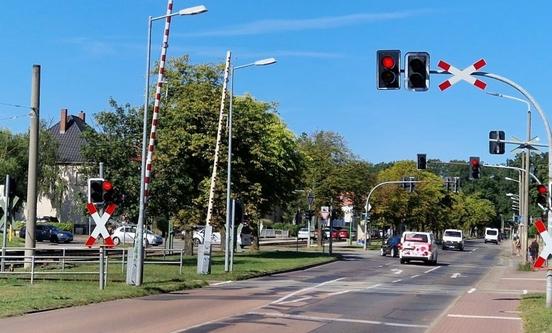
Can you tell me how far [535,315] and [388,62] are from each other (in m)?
6.28

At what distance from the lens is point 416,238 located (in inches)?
1801

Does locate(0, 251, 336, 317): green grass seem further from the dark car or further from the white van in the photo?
the white van

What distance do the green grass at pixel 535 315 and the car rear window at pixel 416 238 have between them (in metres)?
23.5

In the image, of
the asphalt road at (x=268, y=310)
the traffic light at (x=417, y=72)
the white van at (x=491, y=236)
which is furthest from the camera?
the white van at (x=491, y=236)

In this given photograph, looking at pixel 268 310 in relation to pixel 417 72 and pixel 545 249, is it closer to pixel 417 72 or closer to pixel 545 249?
pixel 417 72

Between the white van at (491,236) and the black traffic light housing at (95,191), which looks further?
the white van at (491,236)

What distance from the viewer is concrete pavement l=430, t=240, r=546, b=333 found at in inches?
595

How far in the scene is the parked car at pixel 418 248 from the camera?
1764 inches

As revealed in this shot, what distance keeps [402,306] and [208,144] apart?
24.7m

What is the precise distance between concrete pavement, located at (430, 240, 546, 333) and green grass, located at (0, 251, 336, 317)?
822cm

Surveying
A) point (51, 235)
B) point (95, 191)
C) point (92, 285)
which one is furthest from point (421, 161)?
point (95, 191)

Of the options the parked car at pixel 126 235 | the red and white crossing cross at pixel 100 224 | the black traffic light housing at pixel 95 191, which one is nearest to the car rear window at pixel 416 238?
the parked car at pixel 126 235

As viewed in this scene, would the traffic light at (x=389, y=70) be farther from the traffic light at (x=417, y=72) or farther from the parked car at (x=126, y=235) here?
the parked car at (x=126, y=235)

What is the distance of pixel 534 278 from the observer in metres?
33.9
